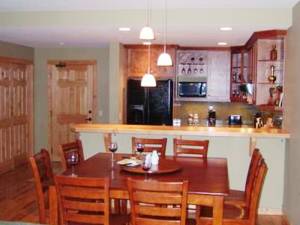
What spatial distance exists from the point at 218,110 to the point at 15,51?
395 cm

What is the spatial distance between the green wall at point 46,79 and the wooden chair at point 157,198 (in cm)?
526

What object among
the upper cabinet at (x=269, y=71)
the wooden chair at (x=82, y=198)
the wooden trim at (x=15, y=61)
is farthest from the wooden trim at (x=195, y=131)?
the wooden trim at (x=15, y=61)

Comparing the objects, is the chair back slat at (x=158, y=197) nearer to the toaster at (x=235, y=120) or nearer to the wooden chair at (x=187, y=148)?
the wooden chair at (x=187, y=148)

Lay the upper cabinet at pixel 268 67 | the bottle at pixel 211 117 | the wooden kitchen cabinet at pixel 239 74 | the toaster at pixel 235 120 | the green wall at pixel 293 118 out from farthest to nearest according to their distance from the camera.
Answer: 1. the bottle at pixel 211 117
2. the toaster at pixel 235 120
3. the wooden kitchen cabinet at pixel 239 74
4. the upper cabinet at pixel 268 67
5. the green wall at pixel 293 118

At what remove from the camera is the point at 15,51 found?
25.4ft

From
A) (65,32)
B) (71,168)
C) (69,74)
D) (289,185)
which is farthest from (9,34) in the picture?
(289,185)

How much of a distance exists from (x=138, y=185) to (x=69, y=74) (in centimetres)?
585

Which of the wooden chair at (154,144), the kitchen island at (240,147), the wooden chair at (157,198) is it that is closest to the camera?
the wooden chair at (157,198)

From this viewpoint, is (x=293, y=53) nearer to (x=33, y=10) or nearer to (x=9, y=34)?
(x=33, y=10)

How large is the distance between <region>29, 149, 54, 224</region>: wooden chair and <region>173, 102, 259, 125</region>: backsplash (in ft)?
14.7

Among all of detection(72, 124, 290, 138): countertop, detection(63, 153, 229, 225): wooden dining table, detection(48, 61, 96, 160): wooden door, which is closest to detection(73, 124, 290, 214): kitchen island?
detection(72, 124, 290, 138): countertop

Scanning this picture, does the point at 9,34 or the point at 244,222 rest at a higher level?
the point at 9,34

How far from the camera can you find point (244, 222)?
337cm

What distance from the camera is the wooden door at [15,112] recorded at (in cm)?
745
